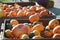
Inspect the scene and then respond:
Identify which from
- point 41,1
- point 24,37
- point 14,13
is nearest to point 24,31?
point 24,37

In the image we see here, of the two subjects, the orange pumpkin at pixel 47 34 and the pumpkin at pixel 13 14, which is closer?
the orange pumpkin at pixel 47 34

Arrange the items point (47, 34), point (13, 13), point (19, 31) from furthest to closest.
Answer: point (13, 13)
point (47, 34)
point (19, 31)

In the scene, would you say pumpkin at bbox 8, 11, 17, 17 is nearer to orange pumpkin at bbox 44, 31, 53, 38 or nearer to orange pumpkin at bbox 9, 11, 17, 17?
orange pumpkin at bbox 9, 11, 17, 17

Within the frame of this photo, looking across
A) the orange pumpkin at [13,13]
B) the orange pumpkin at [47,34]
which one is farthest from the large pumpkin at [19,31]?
the orange pumpkin at [13,13]

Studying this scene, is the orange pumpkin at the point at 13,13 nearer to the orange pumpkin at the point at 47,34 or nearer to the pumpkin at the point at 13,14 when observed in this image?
the pumpkin at the point at 13,14

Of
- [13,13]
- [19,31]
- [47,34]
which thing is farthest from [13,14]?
[19,31]

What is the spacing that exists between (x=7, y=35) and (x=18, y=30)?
13cm

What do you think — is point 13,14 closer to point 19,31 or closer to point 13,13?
point 13,13

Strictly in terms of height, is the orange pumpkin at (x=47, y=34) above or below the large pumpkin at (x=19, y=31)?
below

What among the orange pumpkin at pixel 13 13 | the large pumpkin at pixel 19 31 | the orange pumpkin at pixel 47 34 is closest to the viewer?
the large pumpkin at pixel 19 31

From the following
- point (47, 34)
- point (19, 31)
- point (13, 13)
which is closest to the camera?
point (19, 31)

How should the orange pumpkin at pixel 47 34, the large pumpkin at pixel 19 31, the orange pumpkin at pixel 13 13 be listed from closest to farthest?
the large pumpkin at pixel 19 31 → the orange pumpkin at pixel 47 34 → the orange pumpkin at pixel 13 13

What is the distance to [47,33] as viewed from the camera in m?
2.66

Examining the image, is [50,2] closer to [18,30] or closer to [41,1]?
[41,1]
